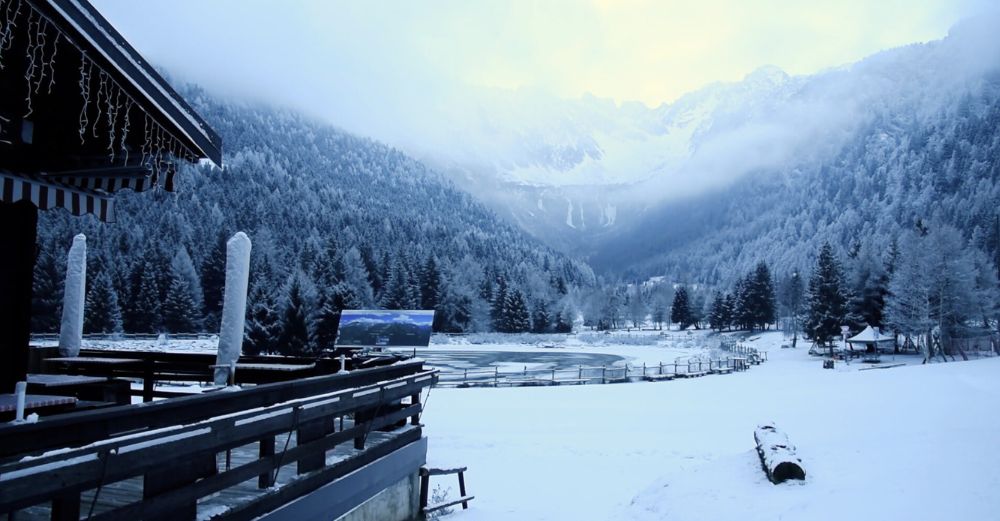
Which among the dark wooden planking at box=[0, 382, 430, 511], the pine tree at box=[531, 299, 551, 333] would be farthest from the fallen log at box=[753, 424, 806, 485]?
the pine tree at box=[531, 299, 551, 333]

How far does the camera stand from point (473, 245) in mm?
156000

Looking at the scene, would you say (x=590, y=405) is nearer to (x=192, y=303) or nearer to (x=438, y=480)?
(x=438, y=480)

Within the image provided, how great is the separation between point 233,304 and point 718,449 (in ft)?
43.2

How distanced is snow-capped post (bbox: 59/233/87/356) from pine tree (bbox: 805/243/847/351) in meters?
61.8

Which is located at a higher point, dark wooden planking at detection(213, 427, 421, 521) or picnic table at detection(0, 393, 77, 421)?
picnic table at detection(0, 393, 77, 421)

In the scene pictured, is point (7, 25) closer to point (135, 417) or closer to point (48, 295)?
point (135, 417)

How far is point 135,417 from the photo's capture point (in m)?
4.68

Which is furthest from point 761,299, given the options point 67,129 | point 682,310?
point 67,129

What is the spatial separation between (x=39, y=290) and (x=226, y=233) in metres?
A: 39.7

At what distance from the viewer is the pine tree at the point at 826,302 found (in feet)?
200

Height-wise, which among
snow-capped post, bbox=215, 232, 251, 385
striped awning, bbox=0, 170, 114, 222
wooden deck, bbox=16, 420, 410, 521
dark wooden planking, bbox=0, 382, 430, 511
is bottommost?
wooden deck, bbox=16, 420, 410, 521

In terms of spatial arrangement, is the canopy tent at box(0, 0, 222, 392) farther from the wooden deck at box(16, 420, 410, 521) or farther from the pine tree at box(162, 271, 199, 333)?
the pine tree at box(162, 271, 199, 333)

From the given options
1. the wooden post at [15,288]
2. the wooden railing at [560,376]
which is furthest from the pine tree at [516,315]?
the wooden post at [15,288]

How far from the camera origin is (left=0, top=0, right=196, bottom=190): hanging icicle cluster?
5.08 metres
